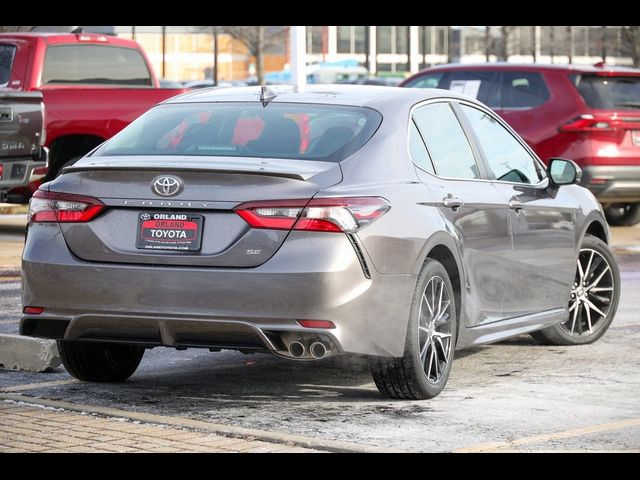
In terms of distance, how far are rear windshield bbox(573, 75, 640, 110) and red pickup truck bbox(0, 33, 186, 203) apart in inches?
184

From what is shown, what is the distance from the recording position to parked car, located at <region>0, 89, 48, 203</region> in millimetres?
14234

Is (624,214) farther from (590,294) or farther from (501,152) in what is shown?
(501,152)

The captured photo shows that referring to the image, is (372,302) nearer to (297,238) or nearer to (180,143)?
(297,238)

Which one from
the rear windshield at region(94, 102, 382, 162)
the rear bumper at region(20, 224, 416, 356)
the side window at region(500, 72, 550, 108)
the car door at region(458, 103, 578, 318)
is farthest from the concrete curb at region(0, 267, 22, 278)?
the side window at region(500, 72, 550, 108)

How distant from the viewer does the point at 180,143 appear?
754 centimetres

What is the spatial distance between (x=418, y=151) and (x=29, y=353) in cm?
231

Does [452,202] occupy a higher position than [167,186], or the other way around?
[167,186]

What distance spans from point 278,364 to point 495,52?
77.4 meters

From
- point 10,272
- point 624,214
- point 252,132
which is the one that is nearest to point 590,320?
point 252,132

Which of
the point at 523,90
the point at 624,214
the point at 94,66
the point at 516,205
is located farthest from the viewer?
the point at 624,214

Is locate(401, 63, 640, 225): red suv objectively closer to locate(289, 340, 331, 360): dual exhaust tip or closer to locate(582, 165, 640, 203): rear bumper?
locate(582, 165, 640, 203): rear bumper

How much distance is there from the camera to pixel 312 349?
6879 mm

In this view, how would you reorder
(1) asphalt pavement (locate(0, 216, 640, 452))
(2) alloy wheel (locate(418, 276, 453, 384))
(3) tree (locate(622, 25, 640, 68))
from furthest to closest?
(3) tree (locate(622, 25, 640, 68)) → (2) alloy wheel (locate(418, 276, 453, 384)) → (1) asphalt pavement (locate(0, 216, 640, 452))

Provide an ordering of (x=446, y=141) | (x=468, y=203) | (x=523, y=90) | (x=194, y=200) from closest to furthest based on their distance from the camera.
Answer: (x=194, y=200) → (x=468, y=203) → (x=446, y=141) → (x=523, y=90)
